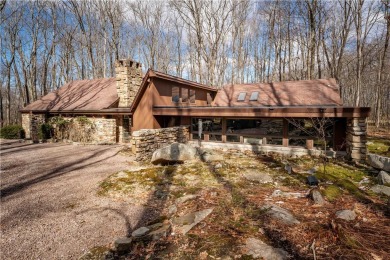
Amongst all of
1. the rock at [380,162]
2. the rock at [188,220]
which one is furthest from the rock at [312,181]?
the rock at [188,220]

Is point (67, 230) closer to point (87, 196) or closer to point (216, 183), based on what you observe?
point (87, 196)

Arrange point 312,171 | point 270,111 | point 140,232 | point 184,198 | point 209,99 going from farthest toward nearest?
point 209,99 < point 270,111 < point 312,171 < point 184,198 < point 140,232

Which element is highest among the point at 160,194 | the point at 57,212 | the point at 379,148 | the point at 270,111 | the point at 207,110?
the point at 207,110

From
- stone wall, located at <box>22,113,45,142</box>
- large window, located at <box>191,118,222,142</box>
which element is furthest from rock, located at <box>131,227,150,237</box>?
stone wall, located at <box>22,113,45,142</box>

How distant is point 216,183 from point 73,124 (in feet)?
45.8

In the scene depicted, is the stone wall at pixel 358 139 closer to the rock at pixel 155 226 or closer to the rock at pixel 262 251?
the rock at pixel 262 251

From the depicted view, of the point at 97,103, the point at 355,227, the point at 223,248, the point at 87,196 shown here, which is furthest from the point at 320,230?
the point at 97,103

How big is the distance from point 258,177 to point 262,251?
413 centimetres

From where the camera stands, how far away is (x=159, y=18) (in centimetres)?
2888

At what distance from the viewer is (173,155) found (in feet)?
31.5

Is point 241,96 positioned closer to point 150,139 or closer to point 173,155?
point 150,139

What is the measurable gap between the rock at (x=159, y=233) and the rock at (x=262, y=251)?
1.61 meters

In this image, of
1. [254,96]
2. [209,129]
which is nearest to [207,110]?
Answer: [209,129]

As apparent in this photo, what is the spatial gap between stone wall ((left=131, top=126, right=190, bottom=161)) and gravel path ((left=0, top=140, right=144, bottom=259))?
3.04ft
